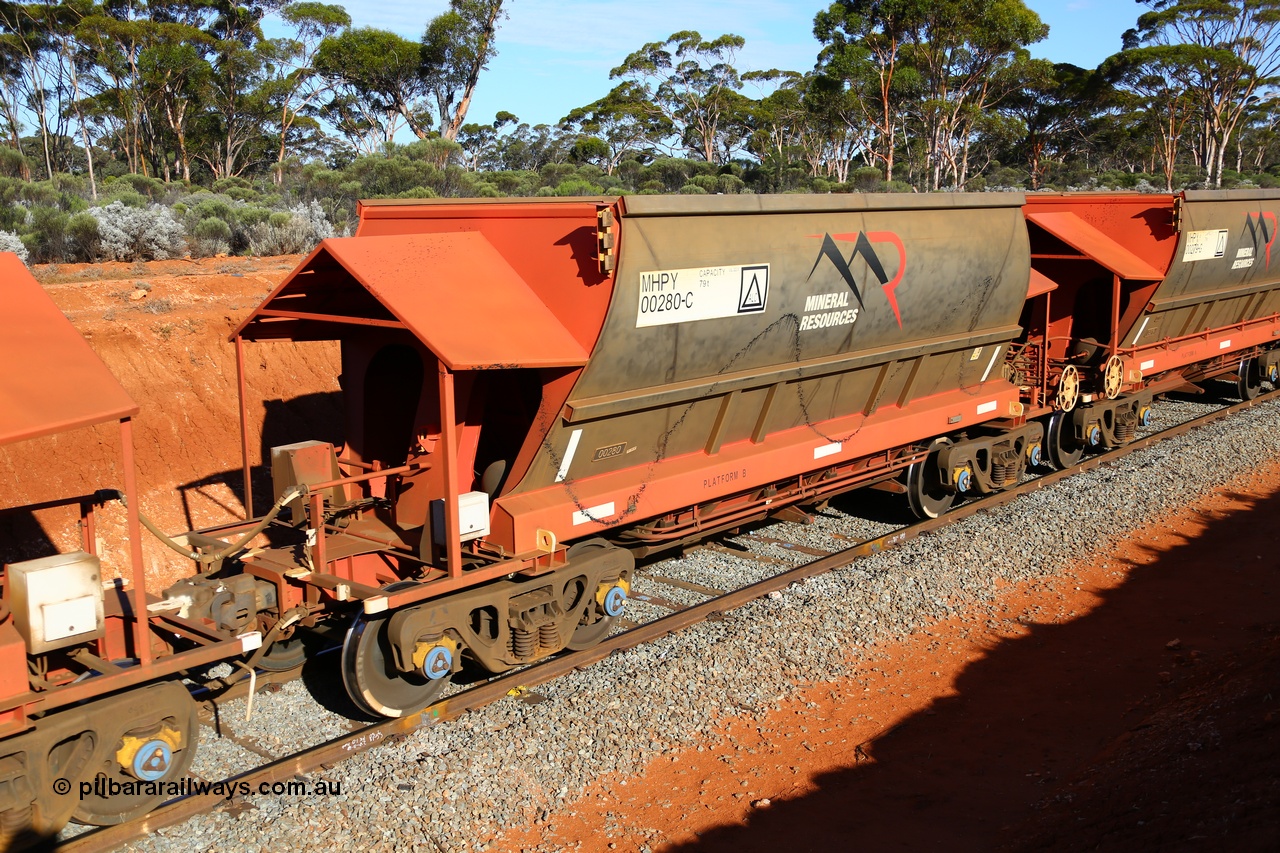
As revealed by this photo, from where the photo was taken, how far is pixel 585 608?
7.61 m

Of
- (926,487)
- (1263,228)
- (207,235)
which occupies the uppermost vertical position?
(207,235)

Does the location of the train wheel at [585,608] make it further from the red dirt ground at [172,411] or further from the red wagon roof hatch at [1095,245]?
the red wagon roof hatch at [1095,245]

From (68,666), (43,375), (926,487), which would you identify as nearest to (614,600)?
(68,666)

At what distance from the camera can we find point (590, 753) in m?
6.29

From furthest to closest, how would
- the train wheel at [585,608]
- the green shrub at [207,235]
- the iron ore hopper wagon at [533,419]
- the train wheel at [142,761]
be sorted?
the green shrub at [207,235]
the train wheel at [585,608]
the iron ore hopper wagon at [533,419]
the train wheel at [142,761]

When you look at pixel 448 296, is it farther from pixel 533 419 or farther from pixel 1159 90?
pixel 1159 90

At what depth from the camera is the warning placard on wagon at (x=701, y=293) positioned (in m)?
7.11

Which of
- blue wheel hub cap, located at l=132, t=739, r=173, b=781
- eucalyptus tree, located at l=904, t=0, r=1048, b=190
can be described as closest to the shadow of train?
blue wheel hub cap, located at l=132, t=739, r=173, b=781

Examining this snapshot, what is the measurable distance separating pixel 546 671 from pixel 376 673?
120 centimetres

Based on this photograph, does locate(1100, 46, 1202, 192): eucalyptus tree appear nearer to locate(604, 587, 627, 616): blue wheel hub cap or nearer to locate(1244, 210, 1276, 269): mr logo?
locate(1244, 210, 1276, 269): mr logo

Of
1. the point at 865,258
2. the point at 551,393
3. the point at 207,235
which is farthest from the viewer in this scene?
the point at 207,235

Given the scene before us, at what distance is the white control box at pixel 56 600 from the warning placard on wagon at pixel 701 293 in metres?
3.57

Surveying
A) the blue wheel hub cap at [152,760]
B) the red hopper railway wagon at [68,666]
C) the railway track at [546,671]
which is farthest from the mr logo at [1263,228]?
the blue wheel hub cap at [152,760]
